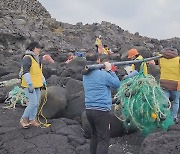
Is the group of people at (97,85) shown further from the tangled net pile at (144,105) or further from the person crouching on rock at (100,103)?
the tangled net pile at (144,105)

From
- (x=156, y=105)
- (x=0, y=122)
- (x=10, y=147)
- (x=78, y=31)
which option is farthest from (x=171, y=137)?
(x=78, y=31)

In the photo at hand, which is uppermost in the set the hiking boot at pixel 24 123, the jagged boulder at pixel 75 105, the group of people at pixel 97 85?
the group of people at pixel 97 85

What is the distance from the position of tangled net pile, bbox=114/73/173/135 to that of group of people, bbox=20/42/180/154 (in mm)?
402

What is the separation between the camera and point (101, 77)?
558 centimetres

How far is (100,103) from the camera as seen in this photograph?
18.2 ft

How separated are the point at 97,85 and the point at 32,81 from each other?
7.04 feet

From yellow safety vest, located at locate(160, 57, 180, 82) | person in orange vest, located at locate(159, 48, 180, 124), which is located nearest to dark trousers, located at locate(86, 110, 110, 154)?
person in orange vest, located at locate(159, 48, 180, 124)

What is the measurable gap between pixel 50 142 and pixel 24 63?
165 centimetres

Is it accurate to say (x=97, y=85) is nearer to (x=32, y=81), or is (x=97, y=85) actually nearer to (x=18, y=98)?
(x=32, y=81)

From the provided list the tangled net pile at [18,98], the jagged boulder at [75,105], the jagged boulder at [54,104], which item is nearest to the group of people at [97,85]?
the jagged boulder at [54,104]

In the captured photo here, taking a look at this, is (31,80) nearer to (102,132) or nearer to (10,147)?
(10,147)

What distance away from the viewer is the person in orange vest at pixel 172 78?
7.36 m

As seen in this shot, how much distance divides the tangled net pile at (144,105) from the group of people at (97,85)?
402mm

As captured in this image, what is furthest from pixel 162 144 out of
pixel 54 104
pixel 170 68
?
pixel 54 104
